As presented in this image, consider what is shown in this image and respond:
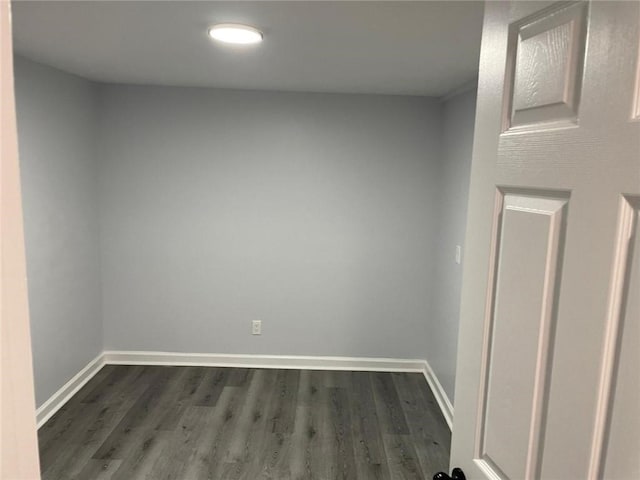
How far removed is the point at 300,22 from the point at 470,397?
142cm

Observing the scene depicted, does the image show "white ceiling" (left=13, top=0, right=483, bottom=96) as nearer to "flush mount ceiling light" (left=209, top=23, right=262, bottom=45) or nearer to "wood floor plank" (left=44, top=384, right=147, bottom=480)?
"flush mount ceiling light" (left=209, top=23, right=262, bottom=45)

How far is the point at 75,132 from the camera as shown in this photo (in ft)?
10.2

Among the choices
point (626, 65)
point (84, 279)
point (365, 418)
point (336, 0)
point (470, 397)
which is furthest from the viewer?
point (84, 279)

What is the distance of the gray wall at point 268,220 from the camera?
11.2 ft

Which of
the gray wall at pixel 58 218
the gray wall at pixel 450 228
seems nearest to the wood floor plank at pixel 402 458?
the gray wall at pixel 450 228

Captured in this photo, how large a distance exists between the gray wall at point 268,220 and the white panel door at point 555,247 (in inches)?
99.0

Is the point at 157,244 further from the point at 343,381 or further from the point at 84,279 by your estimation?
the point at 343,381

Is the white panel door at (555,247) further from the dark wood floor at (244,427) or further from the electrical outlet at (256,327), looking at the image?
the electrical outlet at (256,327)

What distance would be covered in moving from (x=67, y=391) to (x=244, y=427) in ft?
4.22

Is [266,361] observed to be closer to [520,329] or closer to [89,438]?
[89,438]

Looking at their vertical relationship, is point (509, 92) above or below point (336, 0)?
below

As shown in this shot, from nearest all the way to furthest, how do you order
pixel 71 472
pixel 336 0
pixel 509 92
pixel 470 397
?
pixel 509 92, pixel 470 397, pixel 336 0, pixel 71 472

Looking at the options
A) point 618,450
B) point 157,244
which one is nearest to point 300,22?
point 618,450

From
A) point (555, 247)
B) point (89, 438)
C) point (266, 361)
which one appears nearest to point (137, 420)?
point (89, 438)
